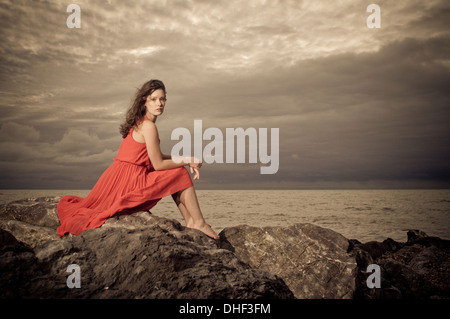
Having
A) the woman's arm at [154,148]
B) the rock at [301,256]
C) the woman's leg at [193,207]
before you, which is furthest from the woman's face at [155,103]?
the rock at [301,256]

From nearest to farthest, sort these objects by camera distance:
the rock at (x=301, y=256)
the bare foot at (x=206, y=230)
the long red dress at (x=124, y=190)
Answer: the rock at (x=301, y=256) → the long red dress at (x=124, y=190) → the bare foot at (x=206, y=230)

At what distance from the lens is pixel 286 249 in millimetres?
4750

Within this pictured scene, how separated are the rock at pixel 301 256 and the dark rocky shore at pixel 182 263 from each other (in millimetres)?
13

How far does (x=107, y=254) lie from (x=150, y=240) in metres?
0.48

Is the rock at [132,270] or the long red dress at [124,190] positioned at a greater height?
the long red dress at [124,190]

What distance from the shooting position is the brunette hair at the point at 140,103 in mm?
4938

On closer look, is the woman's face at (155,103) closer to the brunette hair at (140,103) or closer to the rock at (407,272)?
the brunette hair at (140,103)

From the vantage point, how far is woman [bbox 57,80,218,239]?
4547 mm

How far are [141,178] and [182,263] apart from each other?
192cm

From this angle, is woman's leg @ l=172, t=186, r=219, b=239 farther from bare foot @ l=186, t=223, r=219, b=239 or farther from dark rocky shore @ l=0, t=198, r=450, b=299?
dark rocky shore @ l=0, t=198, r=450, b=299

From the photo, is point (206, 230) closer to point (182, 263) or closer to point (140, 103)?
point (182, 263)

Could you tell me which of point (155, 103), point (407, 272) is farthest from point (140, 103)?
point (407, 272)

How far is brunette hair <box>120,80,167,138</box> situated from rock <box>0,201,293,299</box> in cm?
192
